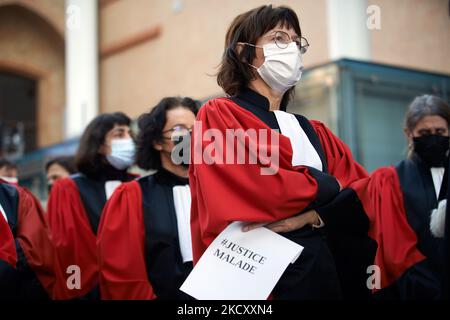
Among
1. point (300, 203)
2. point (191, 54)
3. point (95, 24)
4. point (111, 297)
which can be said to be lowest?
point (111, 297)

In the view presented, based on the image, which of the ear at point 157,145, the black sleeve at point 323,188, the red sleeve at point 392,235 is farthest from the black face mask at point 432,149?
the black sleeve at point 323,188

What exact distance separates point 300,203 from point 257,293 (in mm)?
391

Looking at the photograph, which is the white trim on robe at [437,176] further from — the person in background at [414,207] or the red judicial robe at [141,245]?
the red judicial robe at [141,245]

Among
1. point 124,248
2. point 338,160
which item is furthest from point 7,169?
point 338,160

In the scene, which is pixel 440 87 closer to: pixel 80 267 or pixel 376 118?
pixel 376 118

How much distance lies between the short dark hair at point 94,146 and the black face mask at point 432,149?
237 cm

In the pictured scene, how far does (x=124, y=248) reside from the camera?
4.23m

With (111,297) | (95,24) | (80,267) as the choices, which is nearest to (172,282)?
(111,297)

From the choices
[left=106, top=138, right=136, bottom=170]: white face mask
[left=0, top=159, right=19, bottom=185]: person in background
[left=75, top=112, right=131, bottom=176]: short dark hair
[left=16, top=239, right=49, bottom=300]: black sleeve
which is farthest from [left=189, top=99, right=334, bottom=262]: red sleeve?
[left=0, top=159, right=19, bottom=185]: person in background

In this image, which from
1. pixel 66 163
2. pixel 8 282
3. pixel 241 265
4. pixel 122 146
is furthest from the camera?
pixel 66 163

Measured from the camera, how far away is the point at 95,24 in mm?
14109

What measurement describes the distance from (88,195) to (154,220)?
129cm

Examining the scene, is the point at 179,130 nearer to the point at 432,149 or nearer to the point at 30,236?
the point at 30,236

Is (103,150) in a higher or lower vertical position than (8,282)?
higher
